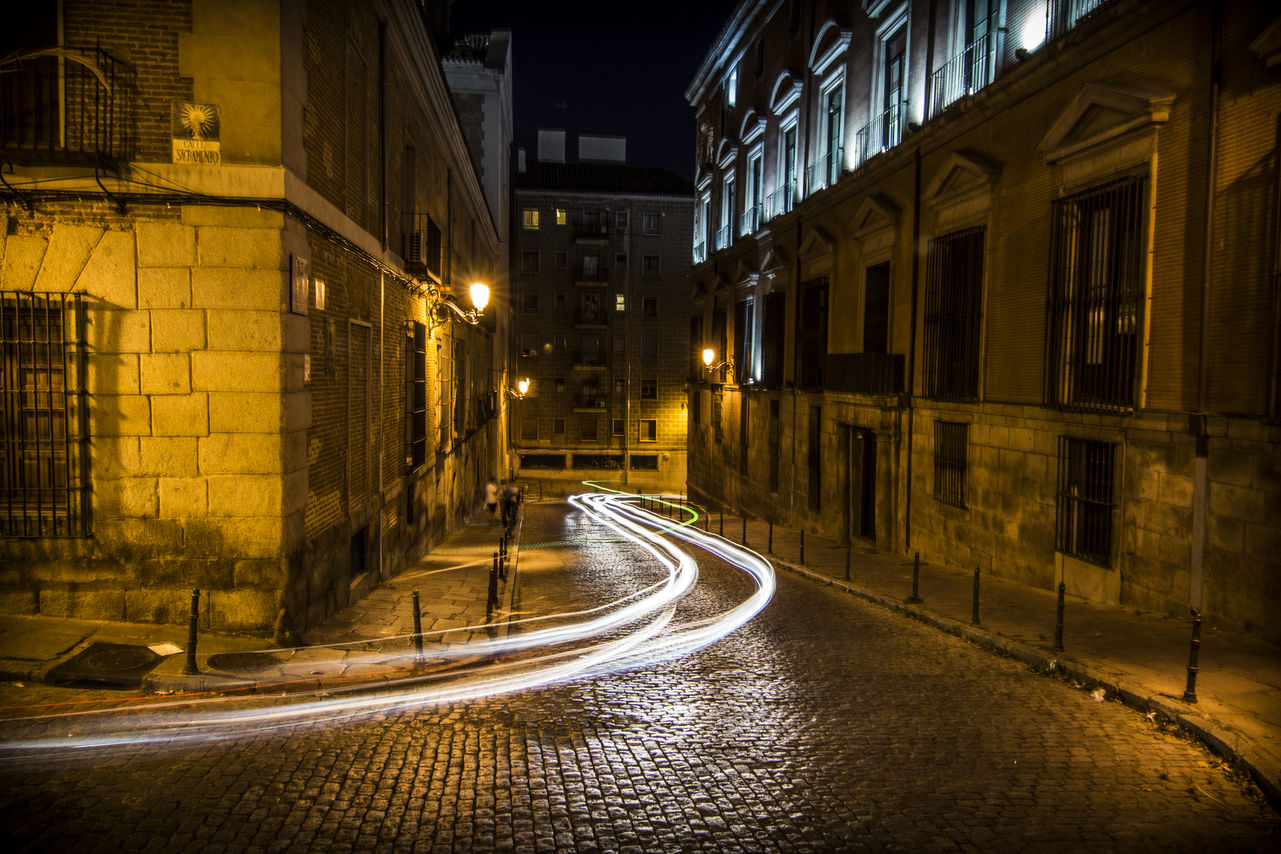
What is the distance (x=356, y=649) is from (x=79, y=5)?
7.52 m

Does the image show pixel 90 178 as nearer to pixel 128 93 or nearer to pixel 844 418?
pixel 128 93

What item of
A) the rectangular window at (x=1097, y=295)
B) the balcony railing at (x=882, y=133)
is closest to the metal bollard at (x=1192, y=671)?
the rectangular window at (x=1097, y=295)

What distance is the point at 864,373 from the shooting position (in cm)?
1919

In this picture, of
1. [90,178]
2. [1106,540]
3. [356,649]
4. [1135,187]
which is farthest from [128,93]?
[1106,540]

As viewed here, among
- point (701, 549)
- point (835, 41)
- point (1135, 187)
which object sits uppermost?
point (835, 41)

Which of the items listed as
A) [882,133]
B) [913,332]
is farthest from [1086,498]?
[882,133]

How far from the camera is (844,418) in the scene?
67.7 ft

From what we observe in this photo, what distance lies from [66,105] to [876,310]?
16.0 metres

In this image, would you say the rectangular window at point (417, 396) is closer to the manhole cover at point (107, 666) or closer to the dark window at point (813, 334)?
the manhole cover at point (107, 666)

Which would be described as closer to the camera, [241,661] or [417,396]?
[241,661]

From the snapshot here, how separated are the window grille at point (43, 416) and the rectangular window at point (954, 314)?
44.9 ft

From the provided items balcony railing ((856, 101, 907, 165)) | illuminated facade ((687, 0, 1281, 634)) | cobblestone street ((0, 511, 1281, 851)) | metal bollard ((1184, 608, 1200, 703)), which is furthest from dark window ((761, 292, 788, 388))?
metal bollard ((1184, 608, 1200, 703))

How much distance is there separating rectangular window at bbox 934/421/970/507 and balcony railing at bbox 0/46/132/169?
13867 millimetres

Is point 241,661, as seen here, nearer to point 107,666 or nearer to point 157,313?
point 107,666
